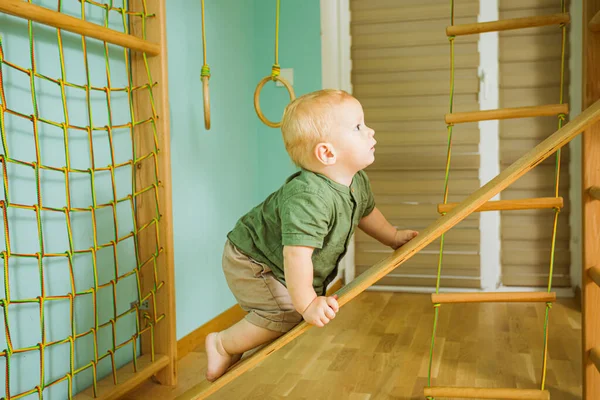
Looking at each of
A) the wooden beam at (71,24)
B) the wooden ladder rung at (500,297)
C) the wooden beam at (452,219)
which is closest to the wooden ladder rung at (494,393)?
the wooden ladder rung at (500,297)

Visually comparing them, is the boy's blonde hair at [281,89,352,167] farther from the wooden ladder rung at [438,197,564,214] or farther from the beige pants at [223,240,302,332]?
the wooden ladder rung at [438,197,564,214]

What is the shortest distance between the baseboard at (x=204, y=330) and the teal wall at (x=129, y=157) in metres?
0.03

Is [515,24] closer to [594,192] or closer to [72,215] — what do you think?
[594,192]

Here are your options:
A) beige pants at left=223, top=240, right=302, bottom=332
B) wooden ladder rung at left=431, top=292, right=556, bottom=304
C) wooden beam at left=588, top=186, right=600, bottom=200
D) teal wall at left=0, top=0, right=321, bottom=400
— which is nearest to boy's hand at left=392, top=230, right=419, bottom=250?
wooden ladder rung at left=431, top=292, right=556, bottom=304

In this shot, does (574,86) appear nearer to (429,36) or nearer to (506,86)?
(506,86)

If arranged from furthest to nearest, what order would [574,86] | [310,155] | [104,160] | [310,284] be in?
[574,86], [104,160], [310,155], [310,284]

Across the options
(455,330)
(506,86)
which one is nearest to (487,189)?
(455,330)

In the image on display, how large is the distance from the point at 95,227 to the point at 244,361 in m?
0.72

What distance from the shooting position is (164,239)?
220 cm

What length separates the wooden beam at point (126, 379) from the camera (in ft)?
6.35

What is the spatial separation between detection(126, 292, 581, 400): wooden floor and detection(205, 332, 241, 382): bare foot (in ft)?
1.47

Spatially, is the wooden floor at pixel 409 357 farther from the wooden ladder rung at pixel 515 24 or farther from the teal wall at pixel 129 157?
the wooden ladder rung at pixel 515 24

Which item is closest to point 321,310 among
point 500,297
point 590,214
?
point 500,297

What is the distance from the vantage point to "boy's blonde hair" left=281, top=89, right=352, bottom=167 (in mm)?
1584
